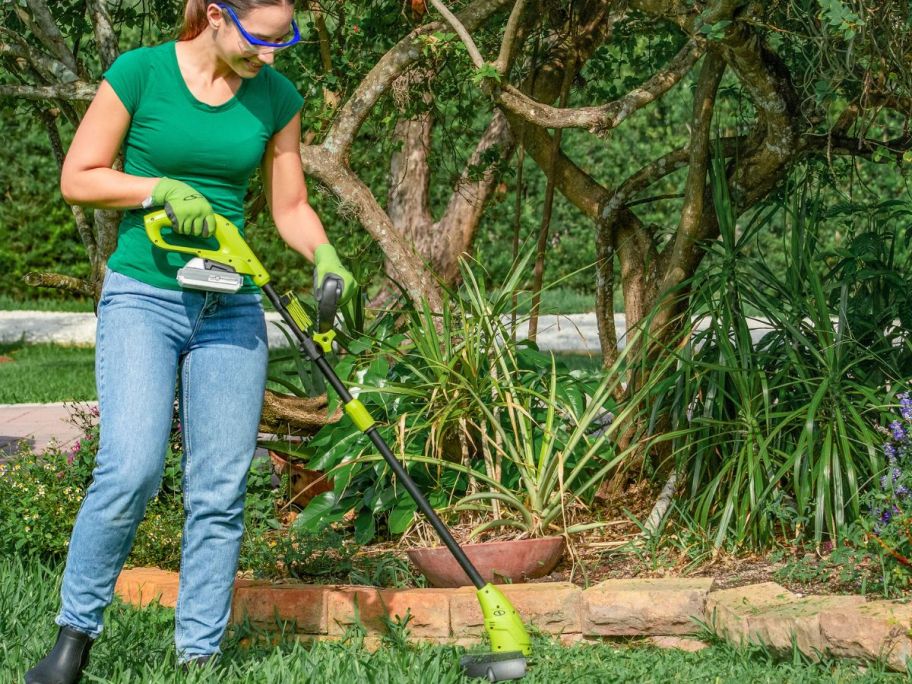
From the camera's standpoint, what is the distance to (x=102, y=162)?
2.82 meters

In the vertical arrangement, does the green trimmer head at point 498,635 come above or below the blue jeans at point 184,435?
below

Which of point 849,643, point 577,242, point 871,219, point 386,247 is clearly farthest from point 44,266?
point 849,643

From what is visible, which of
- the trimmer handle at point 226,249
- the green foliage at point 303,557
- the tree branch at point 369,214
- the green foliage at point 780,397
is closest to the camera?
the trimmer handle at point 226,249

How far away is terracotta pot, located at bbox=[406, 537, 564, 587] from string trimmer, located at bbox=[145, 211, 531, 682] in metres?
0.57

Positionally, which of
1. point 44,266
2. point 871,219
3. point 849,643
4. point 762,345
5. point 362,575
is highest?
point 871,219

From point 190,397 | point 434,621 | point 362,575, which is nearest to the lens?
point 190,397

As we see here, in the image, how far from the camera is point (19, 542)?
4090 millimetres

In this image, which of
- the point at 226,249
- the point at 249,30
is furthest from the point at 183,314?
the point at 249,30

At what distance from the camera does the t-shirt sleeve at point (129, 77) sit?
2799mm

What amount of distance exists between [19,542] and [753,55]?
9.28 feet

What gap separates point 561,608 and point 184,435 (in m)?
1.23

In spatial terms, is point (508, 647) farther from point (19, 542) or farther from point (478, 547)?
point (19, 542)

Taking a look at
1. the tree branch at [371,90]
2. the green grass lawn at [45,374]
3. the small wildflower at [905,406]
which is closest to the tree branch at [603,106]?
the tree branch at [371,90]

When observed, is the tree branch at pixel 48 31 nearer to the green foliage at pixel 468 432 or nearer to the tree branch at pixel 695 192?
the green foliage at pixel 468 432
